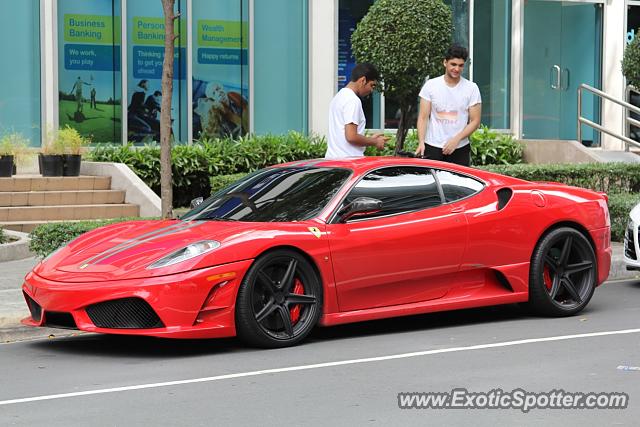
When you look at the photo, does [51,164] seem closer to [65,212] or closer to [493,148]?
[65,212]

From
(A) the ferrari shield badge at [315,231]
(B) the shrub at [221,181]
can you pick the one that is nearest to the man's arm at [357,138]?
(A) the ferrari shield badge at [315,231]

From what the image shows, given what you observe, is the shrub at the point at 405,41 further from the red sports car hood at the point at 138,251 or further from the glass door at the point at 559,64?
the red sports car hood at the point at 138,251

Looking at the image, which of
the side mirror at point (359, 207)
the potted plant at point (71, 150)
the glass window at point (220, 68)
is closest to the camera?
the side mirror at point (359, 207)

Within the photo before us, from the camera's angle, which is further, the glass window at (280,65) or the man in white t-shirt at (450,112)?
the glass window at (280,65)

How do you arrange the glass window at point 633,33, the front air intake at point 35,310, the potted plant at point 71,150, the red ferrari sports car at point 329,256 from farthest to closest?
the glass window at point 633,33 < the potted plant at point 71,150 < the front air intake at point 35,310 < the red ferrari sports car at point 329,256

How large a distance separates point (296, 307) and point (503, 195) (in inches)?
81.7

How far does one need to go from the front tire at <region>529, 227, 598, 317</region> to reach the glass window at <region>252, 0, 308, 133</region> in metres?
12.2

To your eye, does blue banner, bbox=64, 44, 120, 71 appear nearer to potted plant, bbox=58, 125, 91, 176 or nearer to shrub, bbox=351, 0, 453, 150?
potted plant, bbox=58, 125, 91, 176

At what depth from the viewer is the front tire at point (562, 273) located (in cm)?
950

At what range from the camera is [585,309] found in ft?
33.5

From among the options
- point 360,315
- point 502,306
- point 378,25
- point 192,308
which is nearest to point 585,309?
point 502,306

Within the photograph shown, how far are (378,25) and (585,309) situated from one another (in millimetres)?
8610

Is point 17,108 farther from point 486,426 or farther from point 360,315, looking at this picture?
point 486,426

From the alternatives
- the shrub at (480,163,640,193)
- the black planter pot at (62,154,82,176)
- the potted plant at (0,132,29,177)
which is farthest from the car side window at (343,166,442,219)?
the potted plant at (0,132,29,177)
